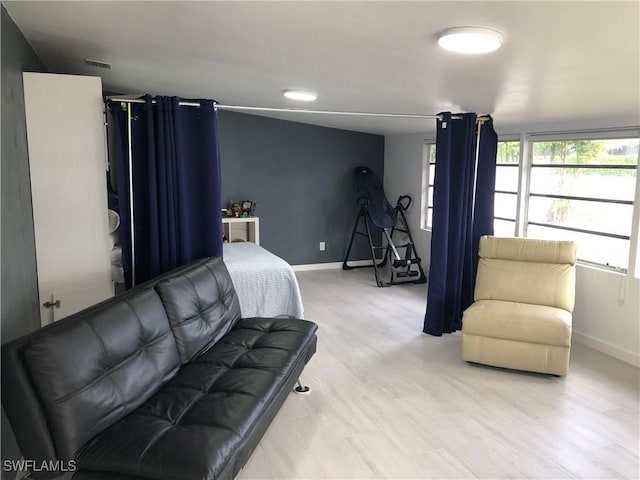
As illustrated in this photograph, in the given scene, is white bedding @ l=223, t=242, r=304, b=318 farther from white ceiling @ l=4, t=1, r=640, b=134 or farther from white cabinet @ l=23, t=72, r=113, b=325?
white ceiling @ l=4, t=1, r=640, b=134

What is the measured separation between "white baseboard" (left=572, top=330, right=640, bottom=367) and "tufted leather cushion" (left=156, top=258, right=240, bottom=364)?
9.50 feet

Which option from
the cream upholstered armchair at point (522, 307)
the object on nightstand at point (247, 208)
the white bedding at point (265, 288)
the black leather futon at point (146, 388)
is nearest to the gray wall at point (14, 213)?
the black leather futon at point (146, 388)

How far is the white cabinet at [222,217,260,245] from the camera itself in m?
5.85

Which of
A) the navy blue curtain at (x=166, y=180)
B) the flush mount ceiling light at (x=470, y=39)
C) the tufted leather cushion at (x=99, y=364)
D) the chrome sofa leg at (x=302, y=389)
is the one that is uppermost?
the flush mount ceiling light at (x=470, y=39)

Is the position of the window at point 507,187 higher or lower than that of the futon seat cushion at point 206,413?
higher

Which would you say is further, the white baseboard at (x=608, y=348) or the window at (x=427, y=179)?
the window at (x=427, y=179)

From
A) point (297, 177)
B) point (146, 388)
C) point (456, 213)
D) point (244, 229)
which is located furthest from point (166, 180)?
point (297, 177)

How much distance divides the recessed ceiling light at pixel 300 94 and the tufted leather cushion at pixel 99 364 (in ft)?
6.66

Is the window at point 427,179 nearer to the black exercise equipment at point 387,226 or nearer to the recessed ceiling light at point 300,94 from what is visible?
the black exercise equipment at point 387,226

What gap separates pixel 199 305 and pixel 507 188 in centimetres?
371

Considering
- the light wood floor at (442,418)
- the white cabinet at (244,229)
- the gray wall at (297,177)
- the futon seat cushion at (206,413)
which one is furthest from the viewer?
the gray wall at (297,177)

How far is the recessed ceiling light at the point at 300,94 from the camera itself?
3.68 metres

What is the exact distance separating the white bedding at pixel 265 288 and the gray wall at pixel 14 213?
1388mm

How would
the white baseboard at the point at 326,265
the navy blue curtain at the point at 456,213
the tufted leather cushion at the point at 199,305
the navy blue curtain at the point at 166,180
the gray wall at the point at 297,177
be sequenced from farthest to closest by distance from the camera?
1. the white baseboard at the point at 326,265
2. the gray wall at the point at 297,177
3. the navy blue curtain at the point at 456,213
4. the navy blue curtain at the point at 166,180
5. the tufted leather cushion at the point at 199,305
